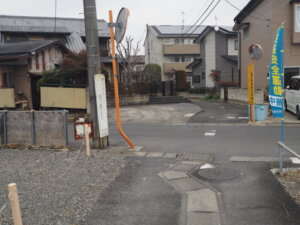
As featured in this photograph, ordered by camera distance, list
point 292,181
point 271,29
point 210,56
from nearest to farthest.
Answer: point 292,181, point 271,29, point 210,56

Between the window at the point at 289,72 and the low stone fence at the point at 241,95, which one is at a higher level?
the window at the point at 289,72

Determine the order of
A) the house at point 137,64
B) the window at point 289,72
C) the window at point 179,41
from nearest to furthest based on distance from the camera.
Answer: the window at point 289,72 → the house at point 137,64 → the window at point 179,41

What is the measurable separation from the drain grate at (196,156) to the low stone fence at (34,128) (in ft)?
10.4

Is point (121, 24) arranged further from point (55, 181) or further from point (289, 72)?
point (289, 72)

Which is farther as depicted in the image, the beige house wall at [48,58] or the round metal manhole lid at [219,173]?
the beige house wall at [48,58]

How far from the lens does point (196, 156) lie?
25.8 feet

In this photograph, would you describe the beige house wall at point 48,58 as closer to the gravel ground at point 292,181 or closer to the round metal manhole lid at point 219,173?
the round metal manhole lid at point 219,173

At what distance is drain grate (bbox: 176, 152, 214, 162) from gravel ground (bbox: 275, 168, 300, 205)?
1.95 m

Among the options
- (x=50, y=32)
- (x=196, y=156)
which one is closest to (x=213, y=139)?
(x=196, y=156)

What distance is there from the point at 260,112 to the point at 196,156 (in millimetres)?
6891

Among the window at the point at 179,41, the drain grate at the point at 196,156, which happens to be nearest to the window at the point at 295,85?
the drain grate at the point at 196,156

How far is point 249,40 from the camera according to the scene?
23062 millimetres

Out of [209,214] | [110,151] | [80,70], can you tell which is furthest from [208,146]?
[80,70]

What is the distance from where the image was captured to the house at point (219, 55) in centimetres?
3092
